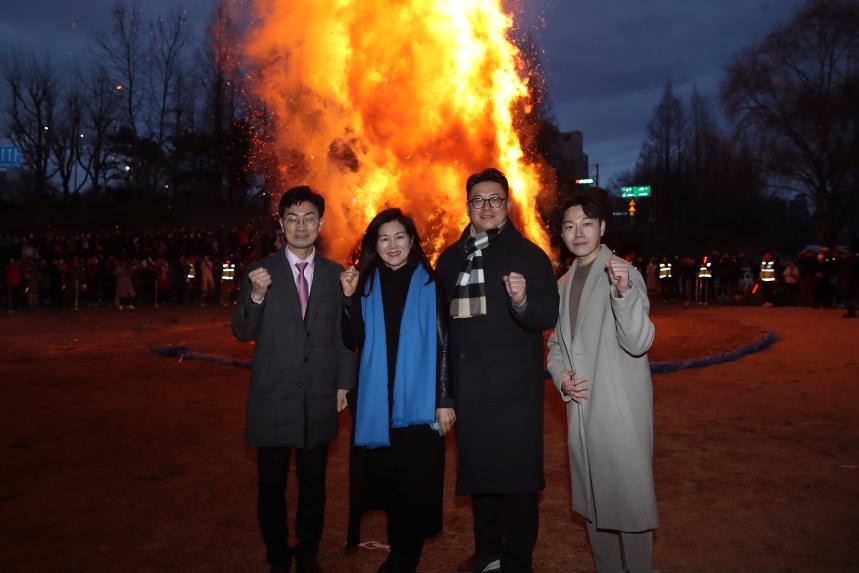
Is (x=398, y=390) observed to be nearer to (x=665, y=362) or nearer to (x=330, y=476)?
(x=330, y=476)

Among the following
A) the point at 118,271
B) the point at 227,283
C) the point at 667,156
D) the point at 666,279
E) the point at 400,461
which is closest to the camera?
the point at 400,461

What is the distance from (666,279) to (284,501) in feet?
82.9

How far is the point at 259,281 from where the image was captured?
3.86 metres

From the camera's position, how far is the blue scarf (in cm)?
386

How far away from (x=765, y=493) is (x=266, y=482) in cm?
375

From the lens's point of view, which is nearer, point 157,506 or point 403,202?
point 157,506

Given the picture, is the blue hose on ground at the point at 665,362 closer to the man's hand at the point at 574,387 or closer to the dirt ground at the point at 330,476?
the dirt ground at the point at 330,476

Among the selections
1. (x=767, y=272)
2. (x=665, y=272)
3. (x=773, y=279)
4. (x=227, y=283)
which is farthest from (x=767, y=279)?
(x=227, y=283)

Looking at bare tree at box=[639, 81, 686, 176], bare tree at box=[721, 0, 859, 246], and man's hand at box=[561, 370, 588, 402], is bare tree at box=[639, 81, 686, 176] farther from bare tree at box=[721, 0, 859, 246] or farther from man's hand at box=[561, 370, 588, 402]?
man's hand at box=[561, 370, 588, 402]

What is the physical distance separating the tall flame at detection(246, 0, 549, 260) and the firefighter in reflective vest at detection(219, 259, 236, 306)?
26.9 ft

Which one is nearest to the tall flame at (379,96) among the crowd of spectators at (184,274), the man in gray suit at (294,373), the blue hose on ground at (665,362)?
the blue hose on ground at (665,362)

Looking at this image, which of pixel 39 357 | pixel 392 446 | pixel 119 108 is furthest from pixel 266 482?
pixel 119 108

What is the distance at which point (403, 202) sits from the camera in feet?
52.5

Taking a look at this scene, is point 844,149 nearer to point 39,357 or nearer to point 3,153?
point 39,357
